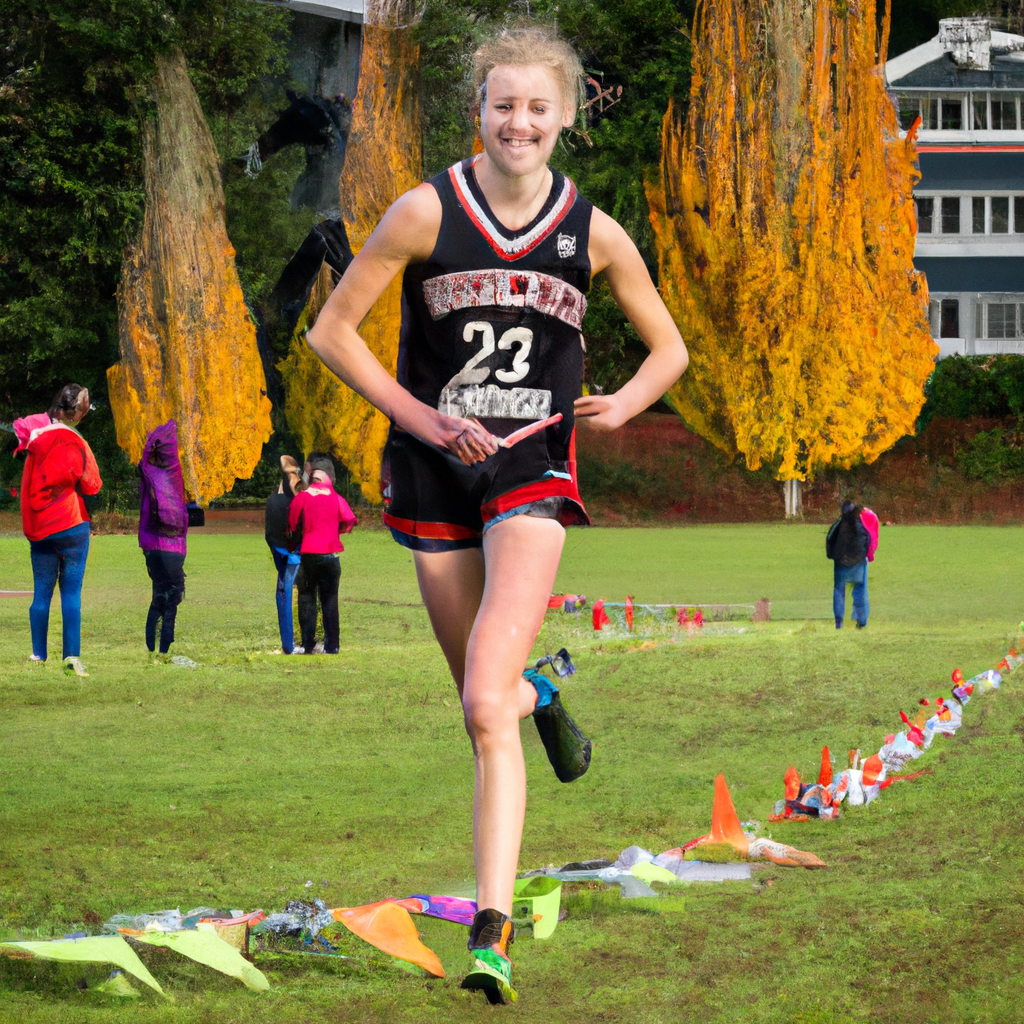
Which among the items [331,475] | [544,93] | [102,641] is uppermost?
Answer: [544,93]

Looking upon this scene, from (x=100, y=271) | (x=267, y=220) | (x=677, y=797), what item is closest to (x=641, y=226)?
(x=267, y=220)

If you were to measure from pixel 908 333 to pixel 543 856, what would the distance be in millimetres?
25342

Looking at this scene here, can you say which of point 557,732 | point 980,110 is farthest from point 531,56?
point 980,110

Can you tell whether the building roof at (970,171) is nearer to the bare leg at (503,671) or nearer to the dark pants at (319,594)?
the dark pants at (319,594)

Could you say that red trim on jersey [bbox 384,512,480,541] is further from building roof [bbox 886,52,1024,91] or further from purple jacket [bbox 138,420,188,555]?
building roof [bbox 886,52,1024,91]

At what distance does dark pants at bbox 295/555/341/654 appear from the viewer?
36.8 feet

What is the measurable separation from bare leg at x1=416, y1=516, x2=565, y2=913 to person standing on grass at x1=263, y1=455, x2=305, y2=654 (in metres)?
8.15

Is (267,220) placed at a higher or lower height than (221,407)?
higher

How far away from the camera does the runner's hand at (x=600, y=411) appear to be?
341 cm

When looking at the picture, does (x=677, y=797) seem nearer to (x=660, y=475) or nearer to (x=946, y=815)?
(x=946, y=815)

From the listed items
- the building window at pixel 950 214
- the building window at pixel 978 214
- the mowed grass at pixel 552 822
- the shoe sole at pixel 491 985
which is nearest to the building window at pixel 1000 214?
the building window at pixel 978 214

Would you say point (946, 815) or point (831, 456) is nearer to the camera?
point (946, 815)

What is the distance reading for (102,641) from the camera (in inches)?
505

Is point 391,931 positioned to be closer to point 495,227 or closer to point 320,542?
point 495,227
